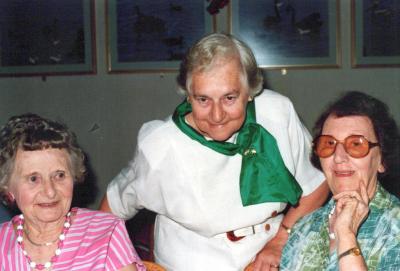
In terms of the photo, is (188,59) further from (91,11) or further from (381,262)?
(91,11)

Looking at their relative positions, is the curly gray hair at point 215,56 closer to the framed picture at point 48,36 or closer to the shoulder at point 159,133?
the shoulder at point 159,133

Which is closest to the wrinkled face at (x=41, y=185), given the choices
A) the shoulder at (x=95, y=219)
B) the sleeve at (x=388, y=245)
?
the shoulder at (x=95, y=219)

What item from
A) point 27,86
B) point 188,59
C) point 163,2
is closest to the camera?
point 188,59

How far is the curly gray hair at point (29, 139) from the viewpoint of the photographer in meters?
2.24

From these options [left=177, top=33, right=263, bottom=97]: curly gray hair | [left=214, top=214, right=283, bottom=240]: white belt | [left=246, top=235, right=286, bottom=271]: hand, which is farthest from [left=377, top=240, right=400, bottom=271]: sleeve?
[left=177, top=33, right=263, bottom=97]: curly gray hair

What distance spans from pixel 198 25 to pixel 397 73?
2.14m

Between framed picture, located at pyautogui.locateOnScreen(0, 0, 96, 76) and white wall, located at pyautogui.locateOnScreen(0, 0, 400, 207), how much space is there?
103 millimetres

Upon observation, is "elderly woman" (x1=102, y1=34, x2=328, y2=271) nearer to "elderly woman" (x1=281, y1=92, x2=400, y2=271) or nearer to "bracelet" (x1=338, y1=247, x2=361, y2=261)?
"elderly woman" (x1=281, y1=92, x2=400, y2=271)

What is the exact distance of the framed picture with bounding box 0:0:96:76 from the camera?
18.4ft

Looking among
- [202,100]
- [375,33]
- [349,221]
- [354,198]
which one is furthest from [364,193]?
[375,33]

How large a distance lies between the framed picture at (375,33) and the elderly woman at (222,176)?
297 centimetres

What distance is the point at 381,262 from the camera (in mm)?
1896

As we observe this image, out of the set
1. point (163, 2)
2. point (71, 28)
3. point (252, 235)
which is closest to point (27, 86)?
point (71, 28)

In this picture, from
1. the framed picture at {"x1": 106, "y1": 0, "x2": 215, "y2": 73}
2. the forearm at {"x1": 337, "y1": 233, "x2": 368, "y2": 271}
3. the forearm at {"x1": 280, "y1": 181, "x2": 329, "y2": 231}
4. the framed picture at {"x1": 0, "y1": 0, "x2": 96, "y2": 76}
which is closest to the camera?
the forearm at {"x1": 337, "y1": 233, "x2": 368, "y2": 271}
